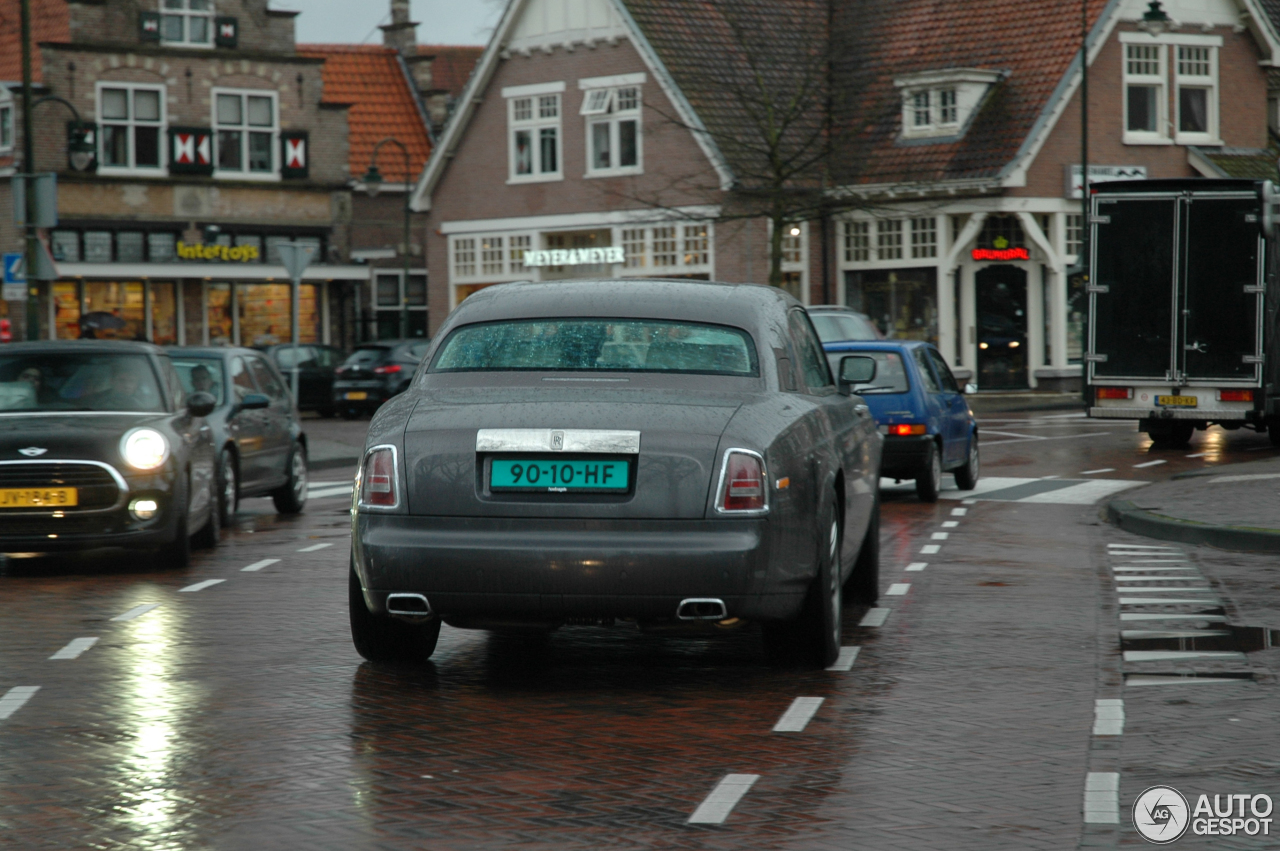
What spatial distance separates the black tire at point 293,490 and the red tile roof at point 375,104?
131ft

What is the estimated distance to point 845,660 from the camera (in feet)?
27.5

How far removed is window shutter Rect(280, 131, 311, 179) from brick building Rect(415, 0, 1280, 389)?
8.14 metres

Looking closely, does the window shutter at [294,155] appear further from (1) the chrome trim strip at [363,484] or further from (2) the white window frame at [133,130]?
(1) the chrome trim strip at [363,484]

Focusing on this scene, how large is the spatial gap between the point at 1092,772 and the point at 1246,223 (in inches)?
711

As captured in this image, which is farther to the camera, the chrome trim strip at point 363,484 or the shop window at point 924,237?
the shop window at point 924,237

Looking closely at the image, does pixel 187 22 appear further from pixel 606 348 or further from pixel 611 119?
pixel 606 348

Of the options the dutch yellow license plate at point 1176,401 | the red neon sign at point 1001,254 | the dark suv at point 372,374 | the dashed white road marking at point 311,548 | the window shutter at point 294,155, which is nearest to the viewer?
the dashed white road marking at point 311,548

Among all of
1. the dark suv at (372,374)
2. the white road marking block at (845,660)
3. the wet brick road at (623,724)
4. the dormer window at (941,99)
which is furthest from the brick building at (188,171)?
the white road marking block at (845,660)

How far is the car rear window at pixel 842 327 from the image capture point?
26.1 metres

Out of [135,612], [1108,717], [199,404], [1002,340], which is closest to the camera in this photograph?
[1108,717]

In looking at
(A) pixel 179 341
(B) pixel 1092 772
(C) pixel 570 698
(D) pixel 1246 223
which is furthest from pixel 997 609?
(A) pixel 179 341

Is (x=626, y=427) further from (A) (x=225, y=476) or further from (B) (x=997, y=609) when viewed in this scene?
(A) (x=225, y=476)

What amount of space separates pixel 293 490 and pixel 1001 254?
1023 inches

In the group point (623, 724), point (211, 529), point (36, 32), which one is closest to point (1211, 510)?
point (211, 529)
